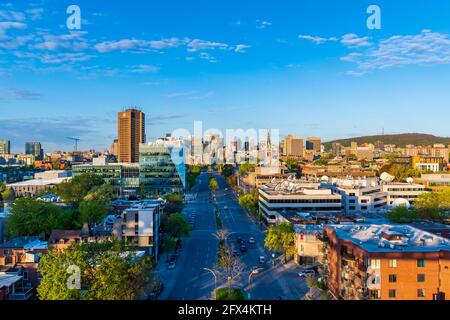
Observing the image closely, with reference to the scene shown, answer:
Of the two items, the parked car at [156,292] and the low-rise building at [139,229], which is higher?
the low-rise building at [139,229]

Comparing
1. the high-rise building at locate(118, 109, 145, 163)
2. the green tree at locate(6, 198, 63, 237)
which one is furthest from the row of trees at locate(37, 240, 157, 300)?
the high-rise building at locate(118, 109, 145, 163)

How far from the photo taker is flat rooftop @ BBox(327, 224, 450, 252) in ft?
47.9

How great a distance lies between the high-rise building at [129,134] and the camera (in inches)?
4016

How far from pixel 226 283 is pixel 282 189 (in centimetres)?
2106

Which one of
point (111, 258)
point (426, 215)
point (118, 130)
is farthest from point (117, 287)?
point (118, 130)

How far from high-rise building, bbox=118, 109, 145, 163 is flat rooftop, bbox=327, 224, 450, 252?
88612 mm

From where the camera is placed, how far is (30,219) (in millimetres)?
24922

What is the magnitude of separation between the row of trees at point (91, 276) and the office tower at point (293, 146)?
14085 centimetres

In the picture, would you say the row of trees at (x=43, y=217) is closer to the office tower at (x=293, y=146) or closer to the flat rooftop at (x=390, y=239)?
the flat rooftop at (x=390, y=239)

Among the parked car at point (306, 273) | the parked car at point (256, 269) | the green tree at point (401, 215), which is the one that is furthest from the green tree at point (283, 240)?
the green tree at point (401, 215)

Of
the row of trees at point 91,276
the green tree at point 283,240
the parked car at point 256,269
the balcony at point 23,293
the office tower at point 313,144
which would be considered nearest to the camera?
the row of trees at point 91,276

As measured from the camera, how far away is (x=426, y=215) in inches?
1178
